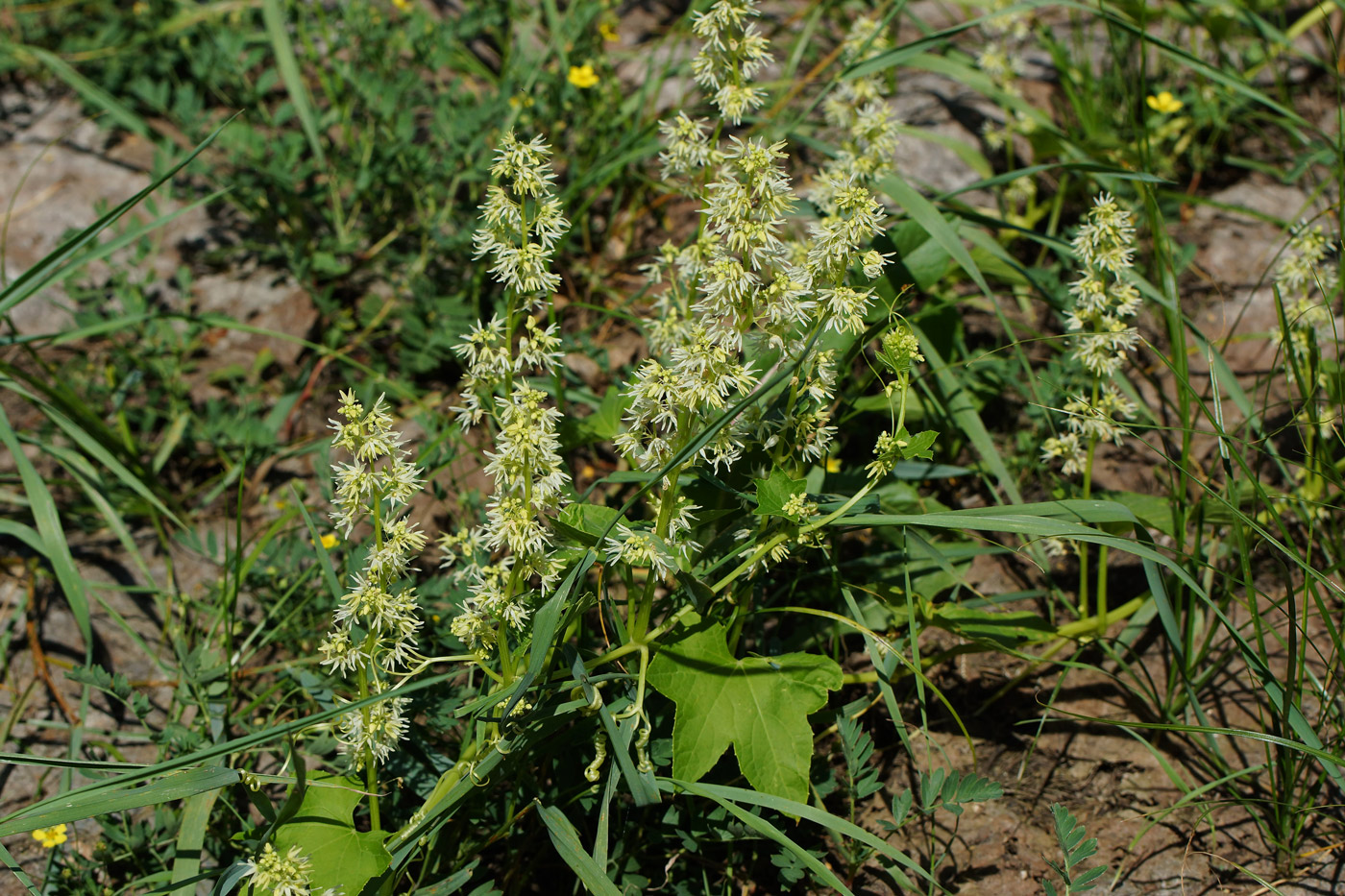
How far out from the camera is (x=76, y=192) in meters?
4.62

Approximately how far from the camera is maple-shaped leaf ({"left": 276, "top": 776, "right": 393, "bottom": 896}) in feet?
6.61

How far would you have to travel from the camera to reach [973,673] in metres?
3.04

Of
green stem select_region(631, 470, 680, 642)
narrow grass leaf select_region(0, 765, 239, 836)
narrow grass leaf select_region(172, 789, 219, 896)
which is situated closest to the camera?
narrow grass leaf select_region(0, 765, 239, 836)

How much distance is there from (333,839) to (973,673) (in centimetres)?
194

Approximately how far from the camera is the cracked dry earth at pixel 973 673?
2.56 metres

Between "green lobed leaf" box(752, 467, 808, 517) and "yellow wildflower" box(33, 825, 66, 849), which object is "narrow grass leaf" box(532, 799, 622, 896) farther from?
"yellow wildflower" box(33, 825, 66, 849)

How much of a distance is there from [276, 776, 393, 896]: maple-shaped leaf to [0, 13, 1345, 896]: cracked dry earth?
793 millimetres

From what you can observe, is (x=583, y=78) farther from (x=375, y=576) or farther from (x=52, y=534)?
(x=375, y=576)

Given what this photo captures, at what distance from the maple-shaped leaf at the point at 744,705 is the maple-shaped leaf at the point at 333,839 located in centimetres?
68

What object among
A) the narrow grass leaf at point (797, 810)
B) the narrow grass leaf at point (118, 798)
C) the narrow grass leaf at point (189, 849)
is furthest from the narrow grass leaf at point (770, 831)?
the narrow grass leaf at point (189, 849)

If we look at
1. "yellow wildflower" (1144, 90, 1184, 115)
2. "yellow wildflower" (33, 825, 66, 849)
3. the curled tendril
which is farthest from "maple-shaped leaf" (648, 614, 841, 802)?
"yellow wildflower" (1144, 90, 1184, 115)

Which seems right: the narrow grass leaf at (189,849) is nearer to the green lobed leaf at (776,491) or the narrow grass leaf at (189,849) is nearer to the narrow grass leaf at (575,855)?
the narrow grass leaf at (575,855)

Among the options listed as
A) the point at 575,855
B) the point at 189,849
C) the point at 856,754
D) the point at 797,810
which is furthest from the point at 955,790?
the point at 189,849

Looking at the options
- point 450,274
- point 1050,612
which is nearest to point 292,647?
point 450,274
